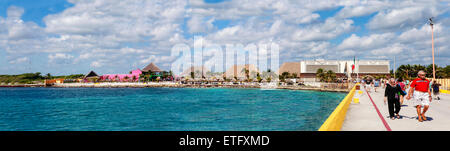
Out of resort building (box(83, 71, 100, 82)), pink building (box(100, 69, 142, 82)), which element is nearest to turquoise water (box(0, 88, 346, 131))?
pink building (box(100, 69, 142, 82))

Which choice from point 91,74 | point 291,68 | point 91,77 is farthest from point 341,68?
point 91,74

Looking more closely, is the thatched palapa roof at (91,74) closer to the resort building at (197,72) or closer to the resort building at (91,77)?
the resort building at (91,77)

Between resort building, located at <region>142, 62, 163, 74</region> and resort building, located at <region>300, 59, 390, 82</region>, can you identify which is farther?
resort building, located at <region>142, 62, 163, 74</region>

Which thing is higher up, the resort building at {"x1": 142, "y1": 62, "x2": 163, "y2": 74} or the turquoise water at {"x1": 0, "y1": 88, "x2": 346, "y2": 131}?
the resort building at {"x1": 142, "y1": 62, "x2": 163, "y2": 74}

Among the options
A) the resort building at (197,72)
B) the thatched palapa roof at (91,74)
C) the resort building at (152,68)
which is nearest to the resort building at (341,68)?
the resort building at (197,72)

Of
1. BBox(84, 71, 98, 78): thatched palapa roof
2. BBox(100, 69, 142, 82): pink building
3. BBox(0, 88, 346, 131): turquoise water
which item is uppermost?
BBox(84, 71, 98, 78): thatched palapa roof

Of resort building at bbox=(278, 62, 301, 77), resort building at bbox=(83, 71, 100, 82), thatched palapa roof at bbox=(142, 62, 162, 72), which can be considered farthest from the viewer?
resort building at bbox=(83, 71, 100, 82)

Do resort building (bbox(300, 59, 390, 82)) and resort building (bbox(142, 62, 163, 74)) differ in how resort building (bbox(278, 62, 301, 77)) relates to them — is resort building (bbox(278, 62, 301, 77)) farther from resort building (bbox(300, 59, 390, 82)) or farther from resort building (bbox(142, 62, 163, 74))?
resort building (bbox(142, 62, 163, 74))

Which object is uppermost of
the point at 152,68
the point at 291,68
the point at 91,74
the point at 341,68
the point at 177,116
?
the point at 152,68

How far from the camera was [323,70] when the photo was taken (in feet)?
370

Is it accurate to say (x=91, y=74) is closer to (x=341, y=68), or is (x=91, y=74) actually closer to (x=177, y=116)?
(x=341, y=68)

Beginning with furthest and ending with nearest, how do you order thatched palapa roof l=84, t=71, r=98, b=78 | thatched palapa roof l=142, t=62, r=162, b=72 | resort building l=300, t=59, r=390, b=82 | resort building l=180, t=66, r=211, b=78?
1. thatched palapa roof l=84, t=71, r=98, b=78
2. resort building l=180, t=66, r=211, b=78
3. thatched palapa roof l=142, t=62, r=162, b=72
4. resort building l=300, t=59, r=390, b=82
